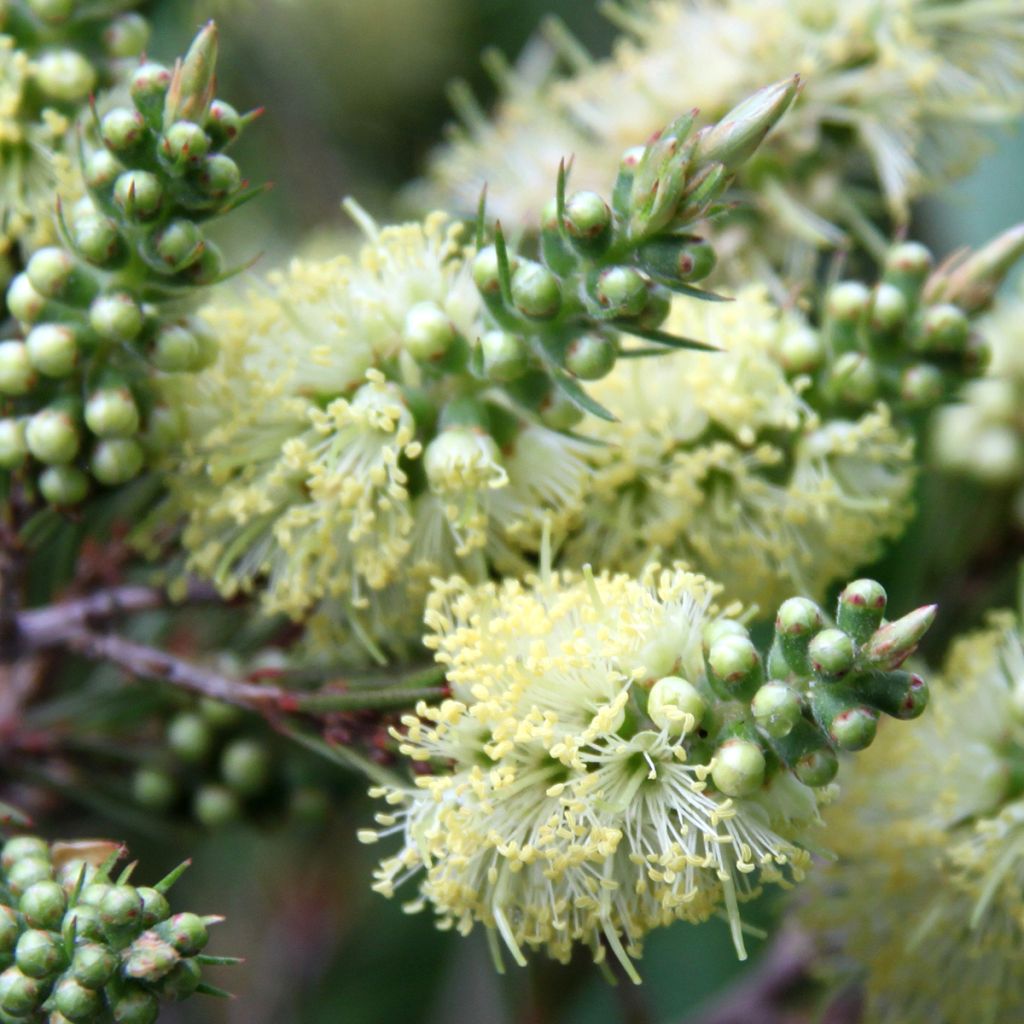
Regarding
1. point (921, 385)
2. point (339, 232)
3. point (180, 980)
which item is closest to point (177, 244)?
point (180, 980)

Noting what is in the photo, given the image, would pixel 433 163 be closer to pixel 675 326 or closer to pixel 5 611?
pixel 675 326

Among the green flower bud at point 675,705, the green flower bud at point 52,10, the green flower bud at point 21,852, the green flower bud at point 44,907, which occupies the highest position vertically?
the green flower bud at point 52,10

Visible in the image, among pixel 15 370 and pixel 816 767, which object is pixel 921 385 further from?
pixel 15 370

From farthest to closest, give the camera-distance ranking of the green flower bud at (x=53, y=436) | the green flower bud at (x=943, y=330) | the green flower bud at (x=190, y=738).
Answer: the green flower bud at (x=190, y=738)
the green flower bud at (x=943, y=330)
the green flower bud at (x=53, y=436)

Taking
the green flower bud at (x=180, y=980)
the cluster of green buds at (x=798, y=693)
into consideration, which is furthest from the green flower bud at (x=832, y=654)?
the green flower bud at (x=180, y=980)

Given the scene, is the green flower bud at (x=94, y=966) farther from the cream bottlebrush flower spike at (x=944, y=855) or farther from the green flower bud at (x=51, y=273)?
the cream bottlebrush flower spike at (x=944, y=855)

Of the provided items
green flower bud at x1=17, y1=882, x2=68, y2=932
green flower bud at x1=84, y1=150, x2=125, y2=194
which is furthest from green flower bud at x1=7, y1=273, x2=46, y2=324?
green flower bud at x1=17, y1=882, x2=68, y2=932
